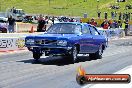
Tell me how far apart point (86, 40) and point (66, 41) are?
200 centimetres

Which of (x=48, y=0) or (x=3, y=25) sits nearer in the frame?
(x=3, y=25)

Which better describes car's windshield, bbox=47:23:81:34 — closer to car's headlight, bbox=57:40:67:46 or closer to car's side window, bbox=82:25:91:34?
car's side window, bbox=82:25:91:34

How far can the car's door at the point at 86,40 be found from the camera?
715 inches

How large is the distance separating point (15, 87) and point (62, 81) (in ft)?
6.23

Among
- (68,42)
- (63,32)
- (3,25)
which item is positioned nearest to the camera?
(68,42)

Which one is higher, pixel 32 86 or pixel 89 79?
pixel 89 79

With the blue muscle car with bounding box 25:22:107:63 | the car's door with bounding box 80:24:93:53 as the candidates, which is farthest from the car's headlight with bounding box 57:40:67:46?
the car's door with bounding box 80:24:93:53

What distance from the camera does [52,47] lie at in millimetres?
16719

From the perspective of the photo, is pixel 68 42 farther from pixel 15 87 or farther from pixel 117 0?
pixel 117 0

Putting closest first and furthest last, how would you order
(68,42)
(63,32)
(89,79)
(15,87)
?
1. (89,79)
2. (15,87)
3. (68,42)
4. (63,32)

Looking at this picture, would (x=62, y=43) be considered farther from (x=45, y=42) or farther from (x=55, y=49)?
(x=45, y=42)

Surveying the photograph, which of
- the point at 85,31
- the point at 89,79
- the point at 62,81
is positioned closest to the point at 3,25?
the point at 85,31

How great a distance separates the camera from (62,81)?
1194cm

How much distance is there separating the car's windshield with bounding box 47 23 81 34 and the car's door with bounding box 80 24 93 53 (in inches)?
13.2
